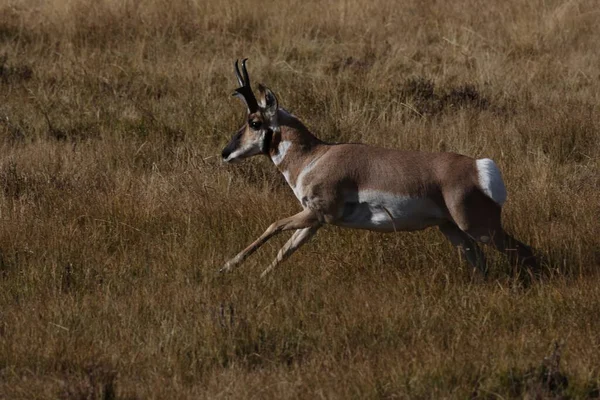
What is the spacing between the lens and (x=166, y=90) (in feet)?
43.5

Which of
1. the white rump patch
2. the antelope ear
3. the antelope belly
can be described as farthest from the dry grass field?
the antelope ear

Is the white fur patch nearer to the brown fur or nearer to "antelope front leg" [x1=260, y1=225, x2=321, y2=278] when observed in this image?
the brown fur

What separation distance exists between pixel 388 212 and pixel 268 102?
121cm

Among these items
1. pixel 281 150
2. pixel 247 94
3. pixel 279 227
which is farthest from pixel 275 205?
pixel 247 94

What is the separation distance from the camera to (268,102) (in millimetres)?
8031

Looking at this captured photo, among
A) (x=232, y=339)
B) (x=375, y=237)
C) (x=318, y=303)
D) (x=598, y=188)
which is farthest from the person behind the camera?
(x=598, y=188)

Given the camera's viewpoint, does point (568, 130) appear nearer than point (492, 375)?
No

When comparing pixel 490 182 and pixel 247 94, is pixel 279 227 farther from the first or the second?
pixel 490 182

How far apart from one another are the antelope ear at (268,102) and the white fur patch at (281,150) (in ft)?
0.70

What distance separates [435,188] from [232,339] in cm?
182

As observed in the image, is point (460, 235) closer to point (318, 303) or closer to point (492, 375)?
point (318, 303)

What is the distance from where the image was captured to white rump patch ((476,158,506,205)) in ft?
24.5

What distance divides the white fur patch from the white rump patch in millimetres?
1372

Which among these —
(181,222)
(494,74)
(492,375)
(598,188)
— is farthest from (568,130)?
(492,375)
